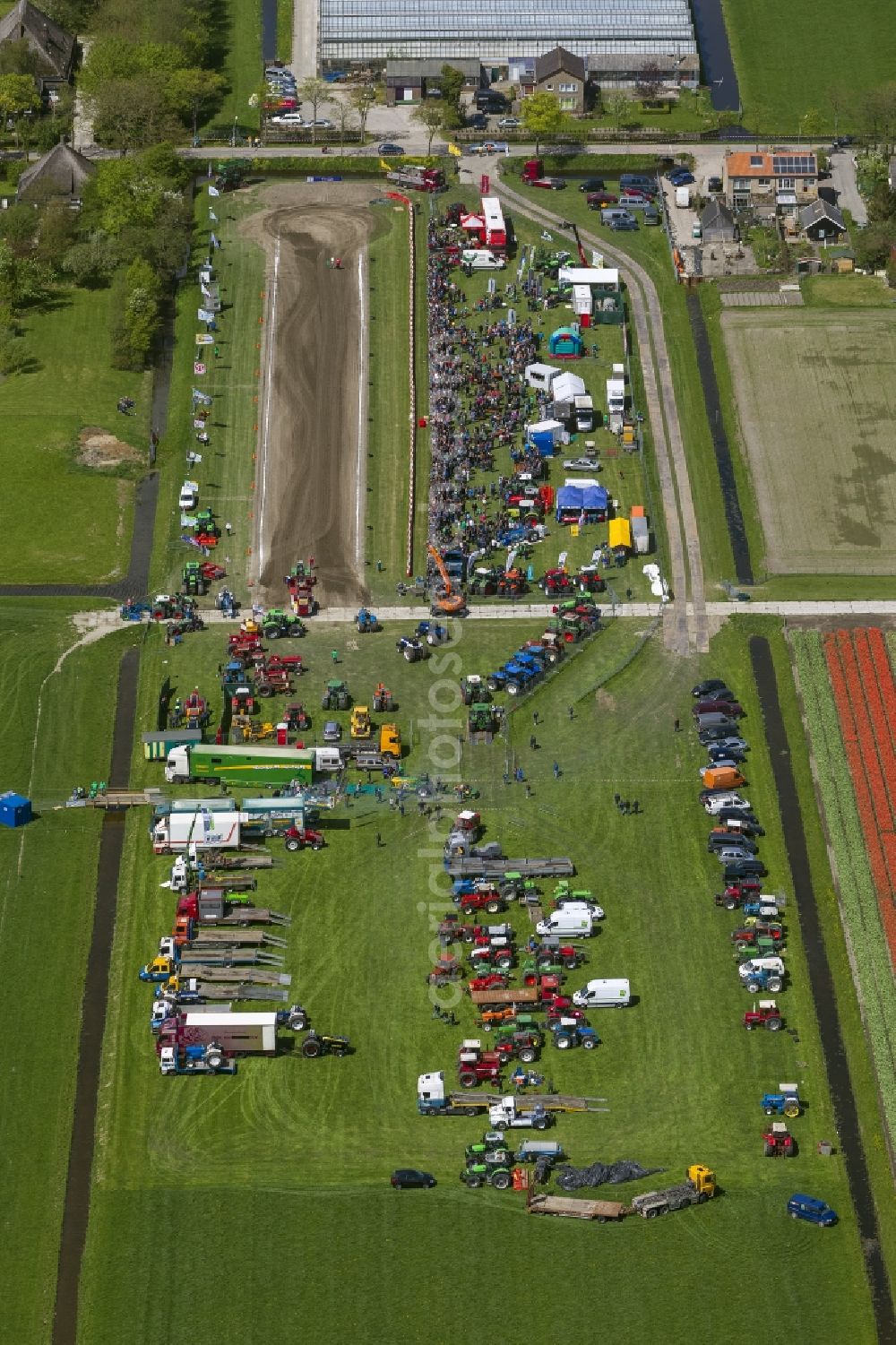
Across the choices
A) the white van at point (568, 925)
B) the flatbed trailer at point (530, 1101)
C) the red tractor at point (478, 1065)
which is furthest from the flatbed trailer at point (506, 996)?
the flatbed trailer at point (530, 1101)

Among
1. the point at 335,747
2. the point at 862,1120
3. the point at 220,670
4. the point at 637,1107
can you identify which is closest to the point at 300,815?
the point at 335,747

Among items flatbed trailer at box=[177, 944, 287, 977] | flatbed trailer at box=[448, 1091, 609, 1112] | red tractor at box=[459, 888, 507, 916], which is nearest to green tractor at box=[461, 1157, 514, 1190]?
flatbed trailer at box=[448, 1091, 609, 1112]

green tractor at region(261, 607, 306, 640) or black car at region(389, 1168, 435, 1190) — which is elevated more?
green tractor at region(261, 607, 306, 640)

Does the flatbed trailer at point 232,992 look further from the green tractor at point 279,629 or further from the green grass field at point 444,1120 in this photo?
the green tractor at point 279,629

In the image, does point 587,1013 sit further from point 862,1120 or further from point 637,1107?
point 862,1120

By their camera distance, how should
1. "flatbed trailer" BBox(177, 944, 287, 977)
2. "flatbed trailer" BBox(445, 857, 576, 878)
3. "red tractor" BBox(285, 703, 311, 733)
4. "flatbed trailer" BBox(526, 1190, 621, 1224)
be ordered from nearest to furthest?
"flatbed trailer" BBox(526, 1190, 621, 1224)
"flatbed trailer" BBox(177, 944, 287, 977)
"flatbed trailer" BBox(445, 857, 576, 878)
"red tractor" BBox(285, 703, 311, 733)

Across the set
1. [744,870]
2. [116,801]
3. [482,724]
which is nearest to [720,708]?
[482,724]

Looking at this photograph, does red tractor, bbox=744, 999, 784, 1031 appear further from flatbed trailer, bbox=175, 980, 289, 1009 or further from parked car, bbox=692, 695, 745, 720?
flatbed trailer, bbox=175, 980, 289, 1009

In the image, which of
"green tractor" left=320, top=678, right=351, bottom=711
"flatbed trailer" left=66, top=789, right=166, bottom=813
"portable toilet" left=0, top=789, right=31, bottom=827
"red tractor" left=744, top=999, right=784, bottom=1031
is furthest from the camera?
"green tractor" left=320, top=678, right=351, bottom=711
